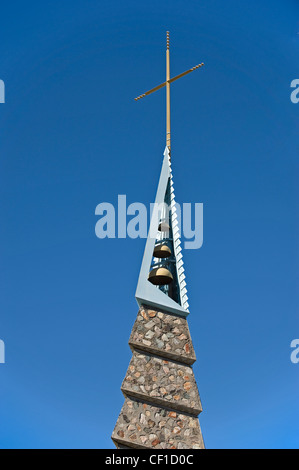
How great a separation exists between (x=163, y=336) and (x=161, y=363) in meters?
0.73

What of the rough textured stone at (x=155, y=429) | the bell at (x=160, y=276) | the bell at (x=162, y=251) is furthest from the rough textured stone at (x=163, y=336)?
the bell at (x=162, y=251)

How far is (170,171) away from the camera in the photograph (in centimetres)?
1966

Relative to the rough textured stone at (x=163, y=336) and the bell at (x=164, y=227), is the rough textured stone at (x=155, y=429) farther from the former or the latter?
the bell at (x=164, y=227)

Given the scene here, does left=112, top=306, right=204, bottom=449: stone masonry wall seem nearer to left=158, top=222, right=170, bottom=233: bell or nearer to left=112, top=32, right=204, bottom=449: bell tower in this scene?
left=112, top=32, right=204, bottom=449: bell tower

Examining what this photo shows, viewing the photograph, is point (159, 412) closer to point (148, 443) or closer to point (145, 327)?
point (148, 443)

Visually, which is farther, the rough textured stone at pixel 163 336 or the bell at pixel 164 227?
the bell at pixel 164 227

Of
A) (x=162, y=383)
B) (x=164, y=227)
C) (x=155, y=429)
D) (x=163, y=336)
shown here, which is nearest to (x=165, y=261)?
(x=164, y=227)

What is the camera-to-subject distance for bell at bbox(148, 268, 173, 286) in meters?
17.9

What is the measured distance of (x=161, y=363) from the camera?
16.4 metres

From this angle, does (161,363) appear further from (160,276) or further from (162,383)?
(160,276)

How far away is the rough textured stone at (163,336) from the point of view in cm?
1655

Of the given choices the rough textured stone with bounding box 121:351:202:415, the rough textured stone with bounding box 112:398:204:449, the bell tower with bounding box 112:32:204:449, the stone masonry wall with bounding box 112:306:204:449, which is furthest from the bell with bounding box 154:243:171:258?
the rough textured stone with bounding box 112:398:204:449
